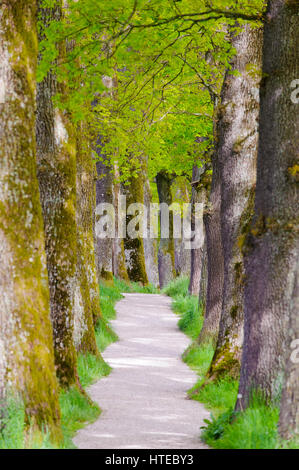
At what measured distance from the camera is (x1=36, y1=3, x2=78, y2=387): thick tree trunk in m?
9.75

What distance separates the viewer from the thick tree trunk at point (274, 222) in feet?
24.1

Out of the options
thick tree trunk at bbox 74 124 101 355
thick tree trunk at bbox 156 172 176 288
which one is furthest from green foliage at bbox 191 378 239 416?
thick tree trunk at bbox 156 172 176 288

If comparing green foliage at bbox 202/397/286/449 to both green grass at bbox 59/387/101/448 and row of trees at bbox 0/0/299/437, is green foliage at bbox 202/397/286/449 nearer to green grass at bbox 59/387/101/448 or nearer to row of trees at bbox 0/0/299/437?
row of trees at bbox 0/0/299/437

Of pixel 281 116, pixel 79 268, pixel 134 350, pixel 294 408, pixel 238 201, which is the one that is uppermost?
pixel 281 116

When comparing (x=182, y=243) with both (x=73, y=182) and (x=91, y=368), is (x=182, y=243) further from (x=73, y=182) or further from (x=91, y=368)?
(x=73, y=182)

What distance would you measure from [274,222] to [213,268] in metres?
6.89

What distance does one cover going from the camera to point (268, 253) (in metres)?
7.48

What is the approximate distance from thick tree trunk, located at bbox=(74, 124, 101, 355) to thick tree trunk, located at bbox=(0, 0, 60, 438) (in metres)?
5.75

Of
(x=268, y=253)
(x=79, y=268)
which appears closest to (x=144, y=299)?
(x=79, y=268)

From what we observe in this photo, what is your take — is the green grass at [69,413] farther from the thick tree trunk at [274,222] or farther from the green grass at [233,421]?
the thick tree trunk at [274,222]

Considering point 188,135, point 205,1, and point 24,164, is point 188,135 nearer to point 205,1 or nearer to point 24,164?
point 205,1

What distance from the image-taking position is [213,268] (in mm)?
14281

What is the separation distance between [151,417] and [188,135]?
16.1 metres

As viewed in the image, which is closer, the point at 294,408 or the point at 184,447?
the point at 294,408
